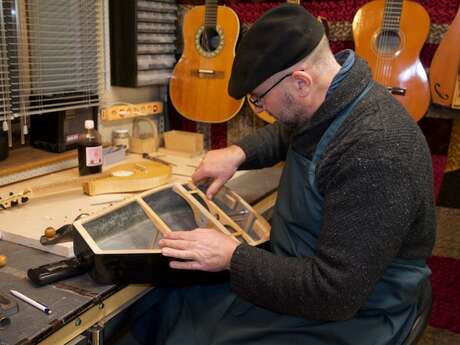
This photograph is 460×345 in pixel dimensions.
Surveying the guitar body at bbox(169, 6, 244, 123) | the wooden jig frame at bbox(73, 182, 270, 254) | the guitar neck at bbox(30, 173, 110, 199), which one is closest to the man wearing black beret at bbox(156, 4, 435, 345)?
the wooden jig frame at bbox(73, 182, 270, 254)

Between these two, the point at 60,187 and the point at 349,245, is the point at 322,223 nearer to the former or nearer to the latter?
the point at 349,245

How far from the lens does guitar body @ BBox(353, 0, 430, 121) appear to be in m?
1.71

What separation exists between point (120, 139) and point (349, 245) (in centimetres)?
133

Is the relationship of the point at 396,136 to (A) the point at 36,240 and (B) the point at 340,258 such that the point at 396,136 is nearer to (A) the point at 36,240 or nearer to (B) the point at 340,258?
(B) the point at 340,258

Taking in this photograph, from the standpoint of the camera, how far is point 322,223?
2.95ft

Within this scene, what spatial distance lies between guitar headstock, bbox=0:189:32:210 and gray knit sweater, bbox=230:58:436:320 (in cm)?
73

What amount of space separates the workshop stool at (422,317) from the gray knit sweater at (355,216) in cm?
13

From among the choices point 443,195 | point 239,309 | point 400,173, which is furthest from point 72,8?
point 443,195

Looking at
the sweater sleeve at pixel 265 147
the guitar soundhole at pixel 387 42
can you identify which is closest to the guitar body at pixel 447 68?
the guitar soundhole at pixel 387 42

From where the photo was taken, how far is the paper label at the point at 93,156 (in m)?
1.56

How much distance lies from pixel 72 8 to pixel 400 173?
143 cm

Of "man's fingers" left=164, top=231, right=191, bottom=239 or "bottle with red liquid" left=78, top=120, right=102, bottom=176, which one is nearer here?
"man's fingers" left=164, top=231, right=191, bottom=239

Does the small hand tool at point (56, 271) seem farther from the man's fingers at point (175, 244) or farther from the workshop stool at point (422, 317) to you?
the workshop stool at point (422, 317)

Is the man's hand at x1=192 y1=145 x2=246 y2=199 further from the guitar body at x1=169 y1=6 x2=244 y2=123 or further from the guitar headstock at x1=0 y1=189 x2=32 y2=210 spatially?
the guitar body at x1=169 y1=6 x2=244 y2=123
